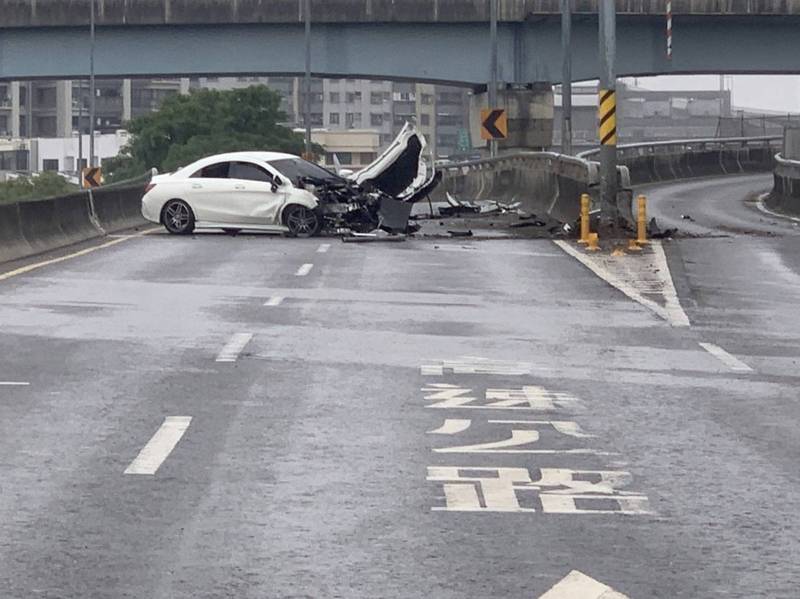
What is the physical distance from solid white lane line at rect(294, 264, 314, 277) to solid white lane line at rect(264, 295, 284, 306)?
3.40 metres

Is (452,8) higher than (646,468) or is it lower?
higher

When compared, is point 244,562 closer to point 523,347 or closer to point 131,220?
point 523,347

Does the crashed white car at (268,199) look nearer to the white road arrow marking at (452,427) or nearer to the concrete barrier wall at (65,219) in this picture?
the concrete barrier wall at (65,219)

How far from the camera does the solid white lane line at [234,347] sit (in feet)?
48.8

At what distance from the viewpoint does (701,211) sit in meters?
48.0

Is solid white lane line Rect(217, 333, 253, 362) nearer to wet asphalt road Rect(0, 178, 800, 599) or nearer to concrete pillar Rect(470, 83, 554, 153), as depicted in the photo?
wet asphalt road Rect(0, 178, 800, 599)

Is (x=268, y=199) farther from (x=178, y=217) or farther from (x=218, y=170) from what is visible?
(x=178, y=217)

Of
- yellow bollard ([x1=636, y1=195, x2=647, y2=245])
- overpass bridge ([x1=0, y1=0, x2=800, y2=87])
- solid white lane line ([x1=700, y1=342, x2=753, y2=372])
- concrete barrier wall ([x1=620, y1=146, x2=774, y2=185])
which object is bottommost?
solid white lane line ([x1=700, y1=342, x2=753, y2=372])

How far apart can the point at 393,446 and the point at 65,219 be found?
22.8 metres

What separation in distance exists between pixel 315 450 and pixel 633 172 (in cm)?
6224

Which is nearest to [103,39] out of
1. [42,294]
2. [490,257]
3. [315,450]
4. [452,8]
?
[452,8]

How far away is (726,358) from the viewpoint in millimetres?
15578

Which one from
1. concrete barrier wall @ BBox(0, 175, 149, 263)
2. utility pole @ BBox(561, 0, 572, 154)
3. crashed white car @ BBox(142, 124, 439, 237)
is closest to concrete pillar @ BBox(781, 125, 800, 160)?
utility pole @ BBox(561, 0, 572, 154)

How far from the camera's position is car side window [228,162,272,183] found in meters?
32.9
